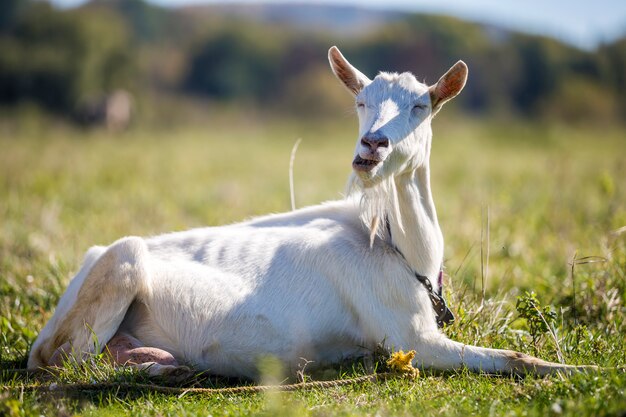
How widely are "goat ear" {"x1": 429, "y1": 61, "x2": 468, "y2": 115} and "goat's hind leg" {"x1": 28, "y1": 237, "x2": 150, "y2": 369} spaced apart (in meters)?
1.81

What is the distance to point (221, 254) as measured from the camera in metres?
3.81

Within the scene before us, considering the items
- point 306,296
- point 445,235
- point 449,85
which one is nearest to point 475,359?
point 306,296

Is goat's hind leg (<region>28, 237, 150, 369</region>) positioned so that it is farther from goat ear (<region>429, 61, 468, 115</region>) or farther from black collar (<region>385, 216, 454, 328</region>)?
goat ear (<region>429, 61, 468, 115</region>)

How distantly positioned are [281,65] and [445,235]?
33.6 meters

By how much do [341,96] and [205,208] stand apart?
63.5 ft

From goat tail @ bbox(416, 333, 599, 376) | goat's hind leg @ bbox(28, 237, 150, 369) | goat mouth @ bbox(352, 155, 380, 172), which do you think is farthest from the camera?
goat's hind leg @ bbox(28, 237, 150, 369)

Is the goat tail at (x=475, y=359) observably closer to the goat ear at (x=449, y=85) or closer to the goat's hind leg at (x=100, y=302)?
the goat ear at (x=449, y=85)

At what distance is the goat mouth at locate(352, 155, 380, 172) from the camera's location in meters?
3.08

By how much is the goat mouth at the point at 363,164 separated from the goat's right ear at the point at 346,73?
727 millimetres

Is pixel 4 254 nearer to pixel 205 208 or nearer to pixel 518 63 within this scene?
pixel 205 208

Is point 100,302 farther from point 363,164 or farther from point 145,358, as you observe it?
point 363,164

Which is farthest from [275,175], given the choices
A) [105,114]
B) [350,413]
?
[105,114]

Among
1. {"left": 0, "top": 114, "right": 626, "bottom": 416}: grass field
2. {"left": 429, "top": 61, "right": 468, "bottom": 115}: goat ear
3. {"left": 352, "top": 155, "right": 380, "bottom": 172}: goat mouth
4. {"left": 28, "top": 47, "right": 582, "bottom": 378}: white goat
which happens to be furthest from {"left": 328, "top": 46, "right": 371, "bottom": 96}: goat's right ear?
{"left": 0, "top": 114, "right": 626, "bottom": 416}: grass field

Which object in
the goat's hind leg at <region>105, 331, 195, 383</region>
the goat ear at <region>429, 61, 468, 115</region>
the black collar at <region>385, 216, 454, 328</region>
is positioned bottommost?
the goat's hind leg at <region>105, 331, 195, 383</region>
